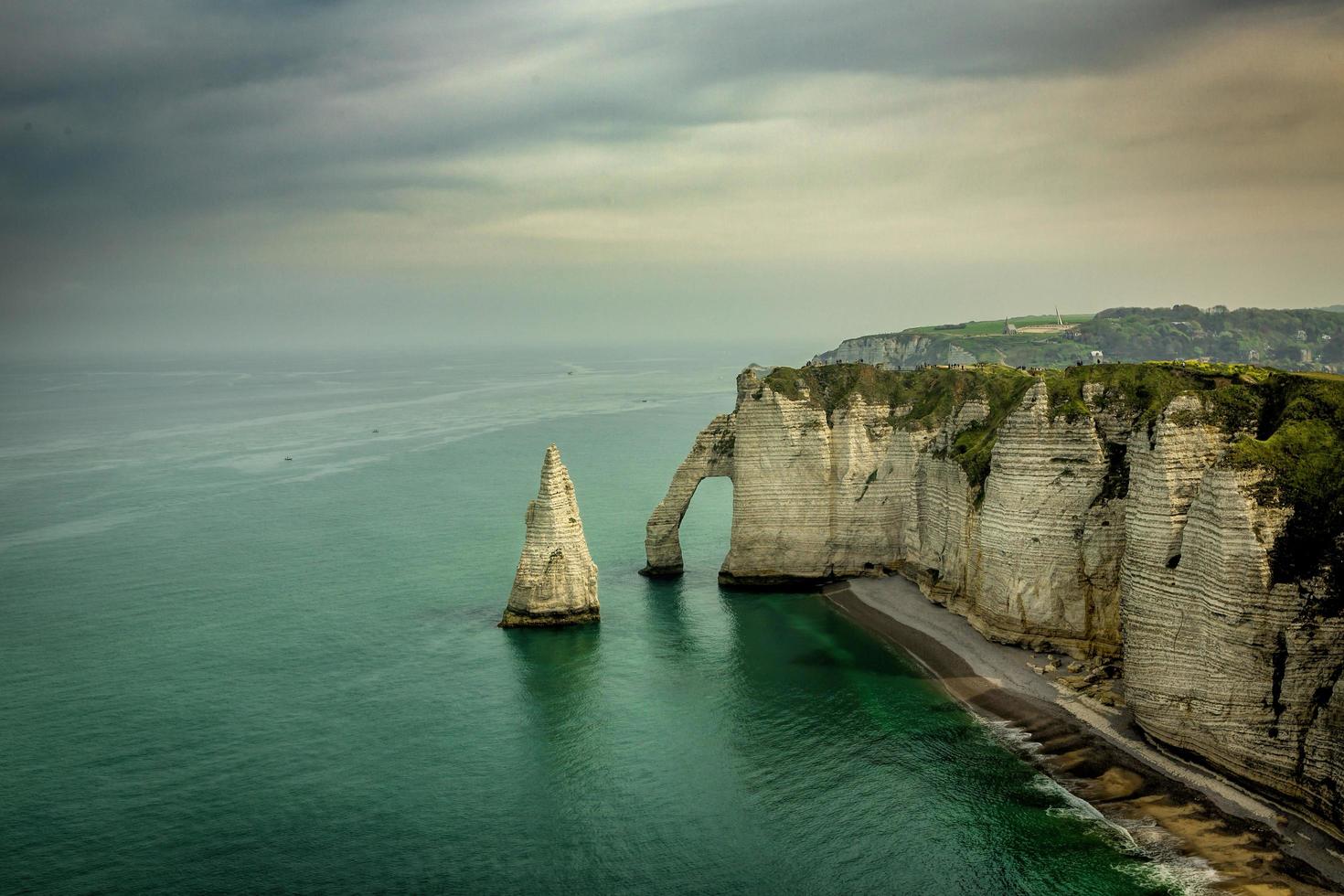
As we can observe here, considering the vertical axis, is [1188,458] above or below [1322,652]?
above

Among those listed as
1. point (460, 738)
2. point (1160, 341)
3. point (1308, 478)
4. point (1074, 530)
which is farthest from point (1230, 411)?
point (1160, 341)

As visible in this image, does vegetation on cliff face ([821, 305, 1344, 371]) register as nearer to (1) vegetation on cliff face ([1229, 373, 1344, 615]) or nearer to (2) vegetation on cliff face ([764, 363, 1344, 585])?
(2) vegetation on cliff face ([764, 363, 1344, 585])

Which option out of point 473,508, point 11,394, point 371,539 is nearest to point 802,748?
point 371,539

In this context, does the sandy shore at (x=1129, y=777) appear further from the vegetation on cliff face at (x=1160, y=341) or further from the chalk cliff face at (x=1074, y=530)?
the vegetation on cliff face at (x=1160, y=341)

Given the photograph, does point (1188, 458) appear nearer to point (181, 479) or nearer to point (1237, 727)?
point (1237, 727)

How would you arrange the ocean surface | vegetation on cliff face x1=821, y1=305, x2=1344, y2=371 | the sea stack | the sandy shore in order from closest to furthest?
the sandy shore → the ocean surface → the sea stack → vegetation on cliff face x1=821, y1=305, x2=1344, y2=371

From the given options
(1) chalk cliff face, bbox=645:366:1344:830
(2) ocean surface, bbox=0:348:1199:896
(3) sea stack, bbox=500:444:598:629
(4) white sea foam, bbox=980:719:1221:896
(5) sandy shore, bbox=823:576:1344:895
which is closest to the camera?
(4) white sea foam, bbox=980:719:1221:896

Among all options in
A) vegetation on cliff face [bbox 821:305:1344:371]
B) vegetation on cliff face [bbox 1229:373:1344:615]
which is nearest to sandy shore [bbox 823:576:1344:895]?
vegetation on cliff face [bbox 1229:373:1344:615]
